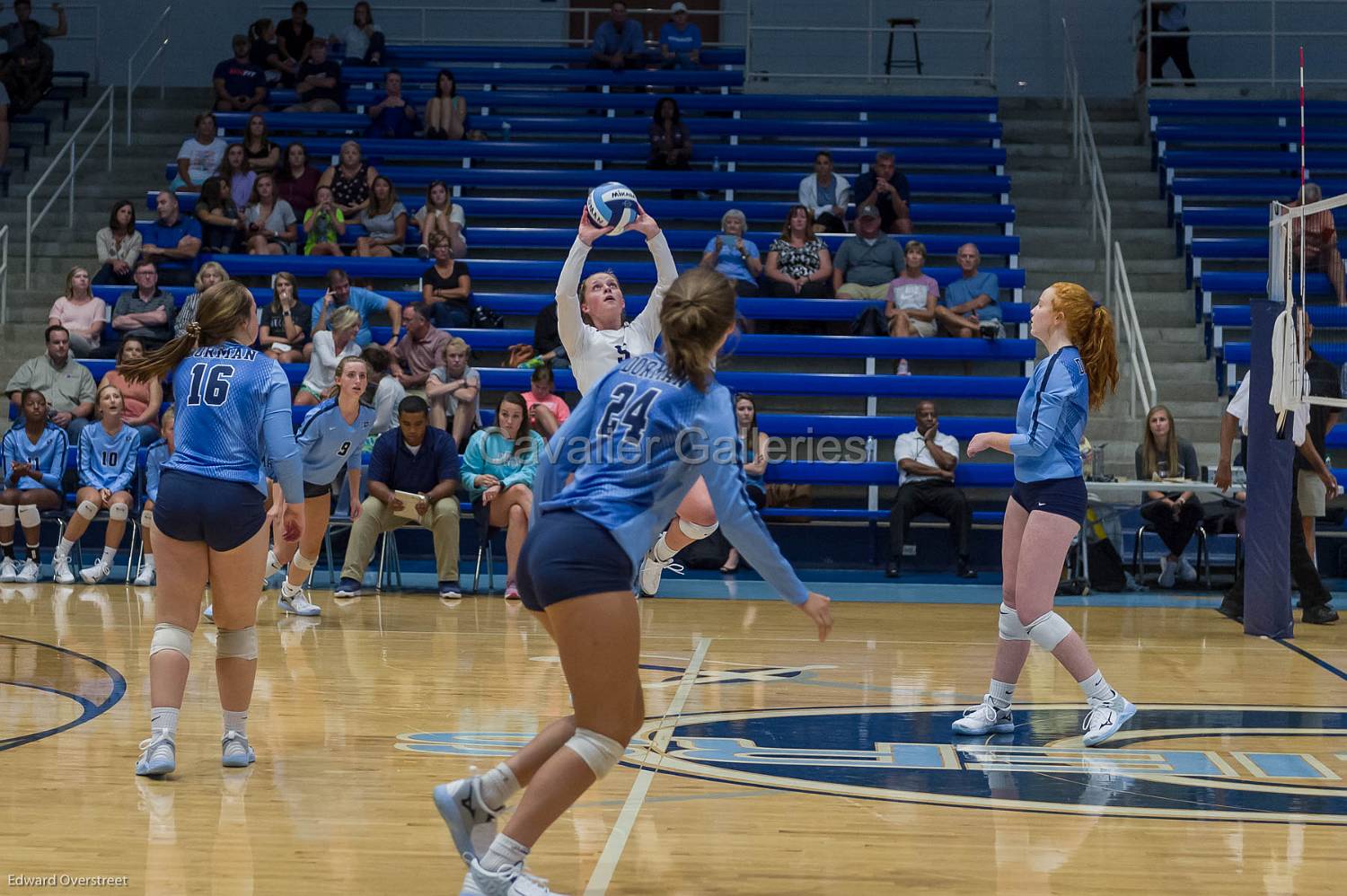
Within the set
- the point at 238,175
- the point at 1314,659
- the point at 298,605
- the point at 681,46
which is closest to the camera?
the point at 1314,659

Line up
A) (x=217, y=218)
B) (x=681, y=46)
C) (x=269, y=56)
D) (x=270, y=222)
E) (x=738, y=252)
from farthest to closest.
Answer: (x=681, y=46)
(x=269, y=56)
(x=270, y=222)
(x=217, y=218)
(x=738, y=252)

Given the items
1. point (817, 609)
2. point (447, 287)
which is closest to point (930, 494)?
point (447, 287)

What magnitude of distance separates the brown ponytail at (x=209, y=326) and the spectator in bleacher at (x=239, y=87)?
11.9 metres

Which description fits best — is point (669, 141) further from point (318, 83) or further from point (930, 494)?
point (930, 494)

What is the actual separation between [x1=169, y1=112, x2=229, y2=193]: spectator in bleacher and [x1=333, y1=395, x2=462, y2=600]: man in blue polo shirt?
5807 mm

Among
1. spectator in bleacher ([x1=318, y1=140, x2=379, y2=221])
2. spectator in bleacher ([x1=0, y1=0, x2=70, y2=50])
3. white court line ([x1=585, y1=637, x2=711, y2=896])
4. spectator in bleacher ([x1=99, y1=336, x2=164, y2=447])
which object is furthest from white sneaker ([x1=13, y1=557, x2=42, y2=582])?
spectator in bleacher ([x1=0, y1=0, x2=70, y2=50])

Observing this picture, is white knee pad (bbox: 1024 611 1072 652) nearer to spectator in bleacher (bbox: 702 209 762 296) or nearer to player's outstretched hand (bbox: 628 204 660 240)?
player's outstretched hand (bbox: 628 204 660 240)

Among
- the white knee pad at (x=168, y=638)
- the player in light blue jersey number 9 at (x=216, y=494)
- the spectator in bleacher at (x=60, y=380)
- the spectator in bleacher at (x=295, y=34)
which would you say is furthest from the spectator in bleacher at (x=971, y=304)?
the white knee pad at (x=168, y=638)

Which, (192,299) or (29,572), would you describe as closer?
(29,572)

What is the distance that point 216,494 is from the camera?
181 inches

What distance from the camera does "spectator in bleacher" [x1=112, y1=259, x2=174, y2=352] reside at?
1230 centimetres

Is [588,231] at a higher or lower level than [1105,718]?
higher

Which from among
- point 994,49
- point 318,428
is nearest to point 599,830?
point 318,428

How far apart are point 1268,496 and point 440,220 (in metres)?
8.20
